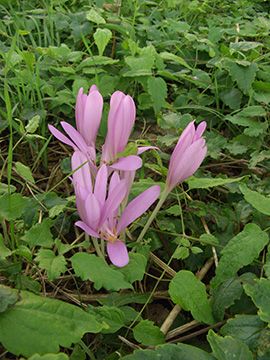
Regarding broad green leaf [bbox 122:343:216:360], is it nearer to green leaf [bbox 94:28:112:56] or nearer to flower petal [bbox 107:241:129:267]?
flower petal [bbox 107:241:129:267]

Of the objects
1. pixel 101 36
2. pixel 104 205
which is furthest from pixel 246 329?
pixel 101 36

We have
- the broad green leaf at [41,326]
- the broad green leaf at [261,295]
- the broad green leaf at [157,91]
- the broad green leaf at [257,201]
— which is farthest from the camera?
the broad green leaf at [157,91]

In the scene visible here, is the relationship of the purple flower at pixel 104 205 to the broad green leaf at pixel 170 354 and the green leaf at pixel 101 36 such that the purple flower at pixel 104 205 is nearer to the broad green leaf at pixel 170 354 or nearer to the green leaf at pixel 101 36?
the broad green leaf at pixel 170 354

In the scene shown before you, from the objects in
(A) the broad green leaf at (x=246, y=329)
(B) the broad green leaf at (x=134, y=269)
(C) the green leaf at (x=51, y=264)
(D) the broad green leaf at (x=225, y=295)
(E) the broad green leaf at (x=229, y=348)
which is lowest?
(D) the broad green leaf at (x=225, y=295)

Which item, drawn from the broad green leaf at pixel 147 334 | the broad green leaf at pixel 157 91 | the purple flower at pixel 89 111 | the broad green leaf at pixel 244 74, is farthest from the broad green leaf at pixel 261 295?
the broad green leaf at pixel 244 74

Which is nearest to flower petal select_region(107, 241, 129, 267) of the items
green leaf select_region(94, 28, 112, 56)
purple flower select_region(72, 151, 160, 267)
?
purple flower select_region(72, 151, 160, 267)

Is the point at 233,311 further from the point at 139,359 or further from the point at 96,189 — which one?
the point at 96,189

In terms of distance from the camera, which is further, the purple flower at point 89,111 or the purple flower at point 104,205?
the purple flower at point 89,111

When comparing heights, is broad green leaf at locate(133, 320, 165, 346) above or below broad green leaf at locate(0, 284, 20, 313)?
below
